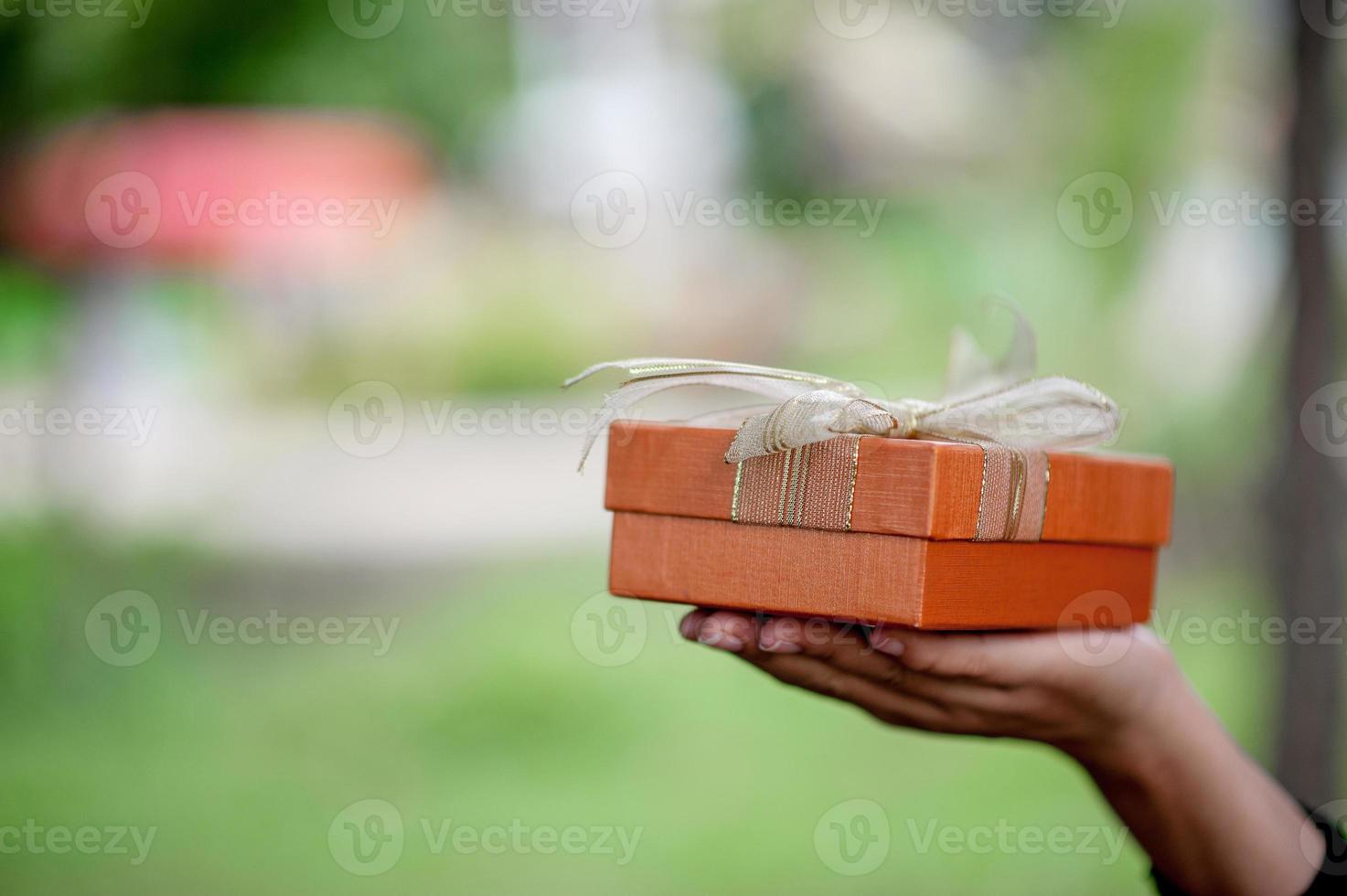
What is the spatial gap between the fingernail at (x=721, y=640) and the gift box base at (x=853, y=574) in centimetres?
3

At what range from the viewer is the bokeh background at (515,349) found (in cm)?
281

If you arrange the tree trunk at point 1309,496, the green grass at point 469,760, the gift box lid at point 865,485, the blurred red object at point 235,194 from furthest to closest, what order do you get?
the blurred red object at point 235,194
the green grass at point 469,760
the tree trunk at point 1309,496
the gift box lid at point 865,485

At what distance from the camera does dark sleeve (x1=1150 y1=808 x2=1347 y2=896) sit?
1009 millimetres

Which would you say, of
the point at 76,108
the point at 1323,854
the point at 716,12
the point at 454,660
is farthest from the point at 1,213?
the point at 1323,854

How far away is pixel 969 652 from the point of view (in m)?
0.92

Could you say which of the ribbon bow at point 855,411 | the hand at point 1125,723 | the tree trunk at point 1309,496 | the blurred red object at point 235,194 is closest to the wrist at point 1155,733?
the hand at point 1125,723

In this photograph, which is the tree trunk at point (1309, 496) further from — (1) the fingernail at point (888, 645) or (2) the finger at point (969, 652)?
(1) the fingernail at point (888, 645)

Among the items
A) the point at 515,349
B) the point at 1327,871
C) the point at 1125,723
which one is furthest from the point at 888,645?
the point at 515,349

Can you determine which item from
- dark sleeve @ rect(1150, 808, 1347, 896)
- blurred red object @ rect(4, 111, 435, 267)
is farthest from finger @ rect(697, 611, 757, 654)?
blurred red object @ rect(4, 111, 435, 267)

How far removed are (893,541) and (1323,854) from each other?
1.64 feet

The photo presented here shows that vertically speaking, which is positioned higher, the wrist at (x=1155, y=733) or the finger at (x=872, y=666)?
the finger at (x=872, y=666)

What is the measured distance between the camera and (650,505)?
96 cm

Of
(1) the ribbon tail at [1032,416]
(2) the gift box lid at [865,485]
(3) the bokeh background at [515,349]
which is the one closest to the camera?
(2) the gift box lid at [865,485]

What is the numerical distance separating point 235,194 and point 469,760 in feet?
10.4
